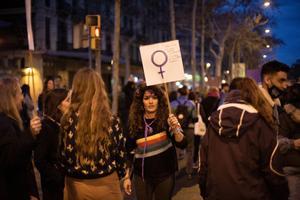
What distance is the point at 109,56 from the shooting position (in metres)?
46.1

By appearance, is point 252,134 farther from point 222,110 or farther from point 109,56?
point 109,56

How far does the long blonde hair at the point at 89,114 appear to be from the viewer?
390cm

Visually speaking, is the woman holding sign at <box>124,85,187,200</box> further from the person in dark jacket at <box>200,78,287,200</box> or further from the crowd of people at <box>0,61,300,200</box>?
the person in dark jacket at <box>200,78,287,200</box>

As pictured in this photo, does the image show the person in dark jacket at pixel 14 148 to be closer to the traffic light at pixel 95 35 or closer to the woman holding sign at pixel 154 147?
the woman holding sign at pixel 154 147

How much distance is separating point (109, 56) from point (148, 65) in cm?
4077

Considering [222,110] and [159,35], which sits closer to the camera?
[222,110]

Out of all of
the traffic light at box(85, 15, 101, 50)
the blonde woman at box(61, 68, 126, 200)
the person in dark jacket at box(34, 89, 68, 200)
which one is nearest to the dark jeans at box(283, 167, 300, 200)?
the blonde woman at box(61, 68, 126, 200)

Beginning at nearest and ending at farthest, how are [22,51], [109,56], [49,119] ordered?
1. [49,119]
2. [22,51]
3. [109,56]

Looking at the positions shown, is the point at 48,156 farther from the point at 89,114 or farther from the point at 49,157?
the point at 89,114

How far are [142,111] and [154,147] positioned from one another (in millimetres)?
455

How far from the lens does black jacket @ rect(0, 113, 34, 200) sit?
3.68 m

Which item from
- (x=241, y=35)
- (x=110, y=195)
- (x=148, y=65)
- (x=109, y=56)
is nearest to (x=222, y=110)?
(x=110, y=195)

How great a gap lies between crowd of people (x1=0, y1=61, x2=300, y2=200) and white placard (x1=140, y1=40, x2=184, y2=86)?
755mm

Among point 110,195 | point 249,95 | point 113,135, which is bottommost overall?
point 110,195
